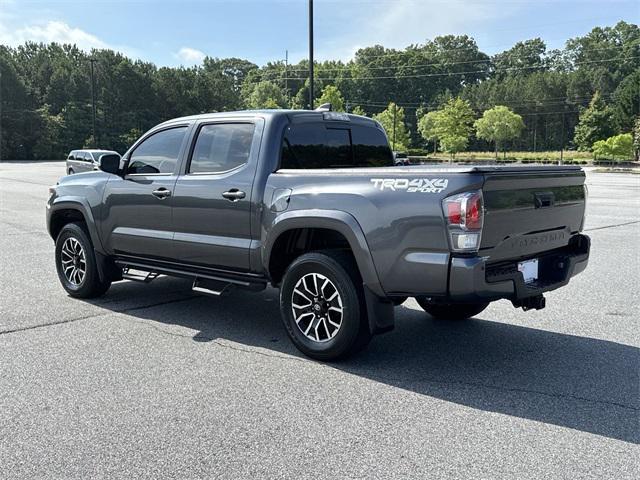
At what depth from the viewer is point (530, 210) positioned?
4.35 m

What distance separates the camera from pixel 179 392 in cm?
400

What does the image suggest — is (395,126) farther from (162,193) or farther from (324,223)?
(324,223)

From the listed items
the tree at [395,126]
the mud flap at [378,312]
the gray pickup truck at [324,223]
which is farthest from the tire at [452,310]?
the tree at [395,126]

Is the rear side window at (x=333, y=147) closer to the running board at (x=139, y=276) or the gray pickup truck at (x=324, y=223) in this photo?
the gray pickup truck at (x=324, y=223)

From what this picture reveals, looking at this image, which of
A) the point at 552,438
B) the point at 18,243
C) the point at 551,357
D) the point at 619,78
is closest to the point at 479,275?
the point at 552,438

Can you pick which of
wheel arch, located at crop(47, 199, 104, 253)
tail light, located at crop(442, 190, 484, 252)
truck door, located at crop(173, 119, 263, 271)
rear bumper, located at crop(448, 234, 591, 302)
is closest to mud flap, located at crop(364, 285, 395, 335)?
rear bumper, located at crop(448, 234, 591, 302)

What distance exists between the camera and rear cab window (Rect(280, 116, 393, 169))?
5.14 m

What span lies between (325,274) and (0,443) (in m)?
2.35

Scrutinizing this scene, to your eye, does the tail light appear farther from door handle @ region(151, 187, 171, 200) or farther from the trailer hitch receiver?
door handle @ region(151, 187, 171, 200)

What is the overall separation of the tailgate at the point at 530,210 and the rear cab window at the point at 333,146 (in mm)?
1805

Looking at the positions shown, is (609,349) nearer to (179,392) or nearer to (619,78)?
(179,392)

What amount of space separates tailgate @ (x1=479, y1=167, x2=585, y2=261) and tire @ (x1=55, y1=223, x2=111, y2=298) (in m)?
4.31

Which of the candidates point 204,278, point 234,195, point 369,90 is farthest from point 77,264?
point 369,90

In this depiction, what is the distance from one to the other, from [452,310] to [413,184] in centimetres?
213
